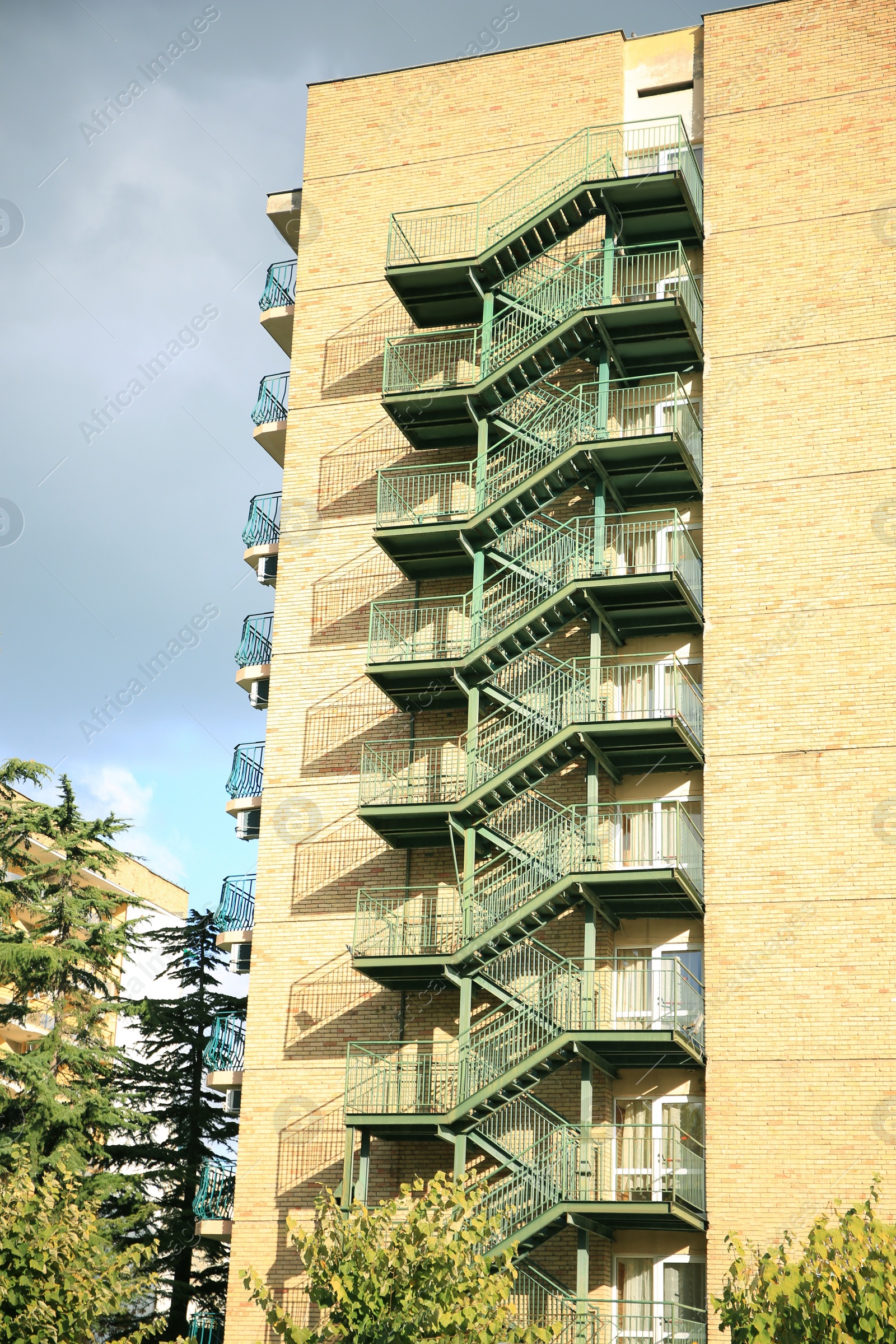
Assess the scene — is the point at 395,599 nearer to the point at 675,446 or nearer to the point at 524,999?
the point at 675,446

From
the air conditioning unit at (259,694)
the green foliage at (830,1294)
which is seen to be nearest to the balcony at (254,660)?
the air conditioning unit at (259,694)

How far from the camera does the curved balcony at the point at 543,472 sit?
107 ft

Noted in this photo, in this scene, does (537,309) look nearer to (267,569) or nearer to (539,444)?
(539,444)

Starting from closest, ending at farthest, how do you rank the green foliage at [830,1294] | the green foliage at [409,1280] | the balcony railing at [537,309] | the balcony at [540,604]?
the green foliage at [830,1294] → the green foliage at [409,1280] → the balcony at [540,604] → the balcony railing at [537,309]

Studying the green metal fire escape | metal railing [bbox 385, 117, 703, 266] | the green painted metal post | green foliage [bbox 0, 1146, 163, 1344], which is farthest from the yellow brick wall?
green foliage [bbox 0, 1146, 163, 1344]

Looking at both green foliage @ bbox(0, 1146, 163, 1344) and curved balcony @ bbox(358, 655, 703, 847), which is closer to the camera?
green foliage @ bbox(0, 1146, 163, 1344)

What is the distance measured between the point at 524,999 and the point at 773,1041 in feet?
14.6

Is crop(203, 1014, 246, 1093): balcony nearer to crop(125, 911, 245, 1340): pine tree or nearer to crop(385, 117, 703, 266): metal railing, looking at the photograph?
crop(125, 911, 245, 1340): pine tree

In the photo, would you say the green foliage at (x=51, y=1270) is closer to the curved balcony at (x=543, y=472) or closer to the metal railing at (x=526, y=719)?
the metal railing at (x=526, y=719)

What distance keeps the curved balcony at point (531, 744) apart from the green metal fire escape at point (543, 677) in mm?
58

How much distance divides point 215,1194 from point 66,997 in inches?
228

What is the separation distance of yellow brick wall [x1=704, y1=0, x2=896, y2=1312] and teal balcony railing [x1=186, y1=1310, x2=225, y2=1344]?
13.7m

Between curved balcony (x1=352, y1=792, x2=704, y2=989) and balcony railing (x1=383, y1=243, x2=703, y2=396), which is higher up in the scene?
balcony railing (x1=383, y1=243, x2=703, y2=396)

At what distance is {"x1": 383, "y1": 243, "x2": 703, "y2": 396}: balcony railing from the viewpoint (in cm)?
3431
